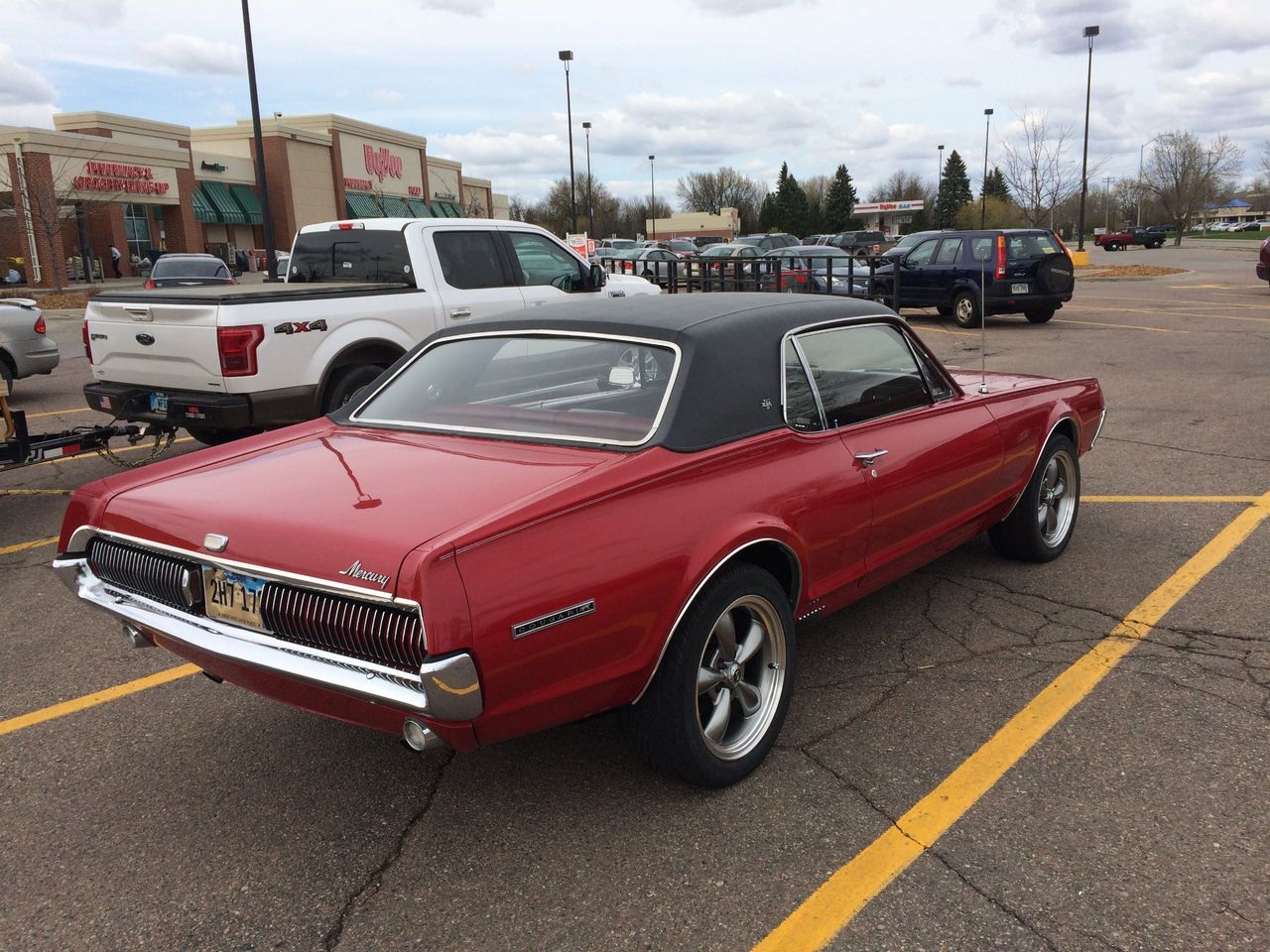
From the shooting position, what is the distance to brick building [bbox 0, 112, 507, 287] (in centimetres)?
3531

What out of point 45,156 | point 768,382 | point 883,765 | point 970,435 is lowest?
point 883,765

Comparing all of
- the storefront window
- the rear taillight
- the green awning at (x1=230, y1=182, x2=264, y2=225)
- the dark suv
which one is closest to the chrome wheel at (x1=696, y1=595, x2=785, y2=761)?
the rear taillight

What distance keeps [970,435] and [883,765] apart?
5.37 feet

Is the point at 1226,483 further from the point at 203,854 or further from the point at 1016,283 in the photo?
the point at 1016,283

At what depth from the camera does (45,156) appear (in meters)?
35.4

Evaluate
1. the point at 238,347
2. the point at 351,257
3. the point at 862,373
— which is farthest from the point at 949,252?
the point at 862,373

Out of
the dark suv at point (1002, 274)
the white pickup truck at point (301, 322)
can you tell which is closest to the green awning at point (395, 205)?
the dark suv at point (1002, 274)

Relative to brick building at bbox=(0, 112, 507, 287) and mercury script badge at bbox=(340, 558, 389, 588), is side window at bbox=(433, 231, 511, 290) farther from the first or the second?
brick building at bbox=(0, 112, 507, 287)

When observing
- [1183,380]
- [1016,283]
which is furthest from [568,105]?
[1183,380]

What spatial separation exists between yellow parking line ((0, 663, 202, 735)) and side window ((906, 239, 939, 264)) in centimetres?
1621

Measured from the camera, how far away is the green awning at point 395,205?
58000 millimetres

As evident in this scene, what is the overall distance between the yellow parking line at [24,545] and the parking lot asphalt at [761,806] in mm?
1212

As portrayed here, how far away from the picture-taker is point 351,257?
28.4 feet

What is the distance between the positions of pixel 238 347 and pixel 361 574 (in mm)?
4727
